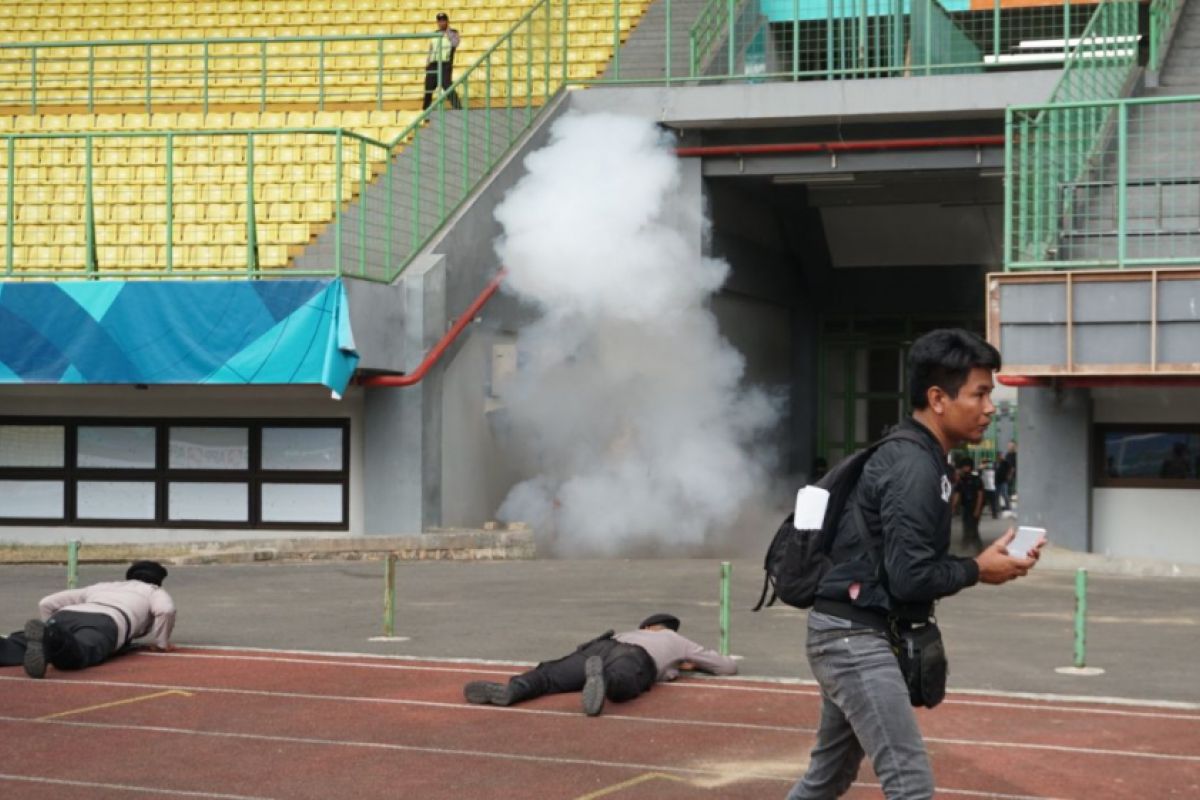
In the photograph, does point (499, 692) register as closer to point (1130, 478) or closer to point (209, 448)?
point (1130, 478)

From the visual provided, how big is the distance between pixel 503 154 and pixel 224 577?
25.4 ft

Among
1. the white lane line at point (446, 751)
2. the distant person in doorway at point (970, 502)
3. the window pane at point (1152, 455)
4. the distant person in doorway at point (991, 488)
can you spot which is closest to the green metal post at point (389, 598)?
the white lane line at point (446, 751)

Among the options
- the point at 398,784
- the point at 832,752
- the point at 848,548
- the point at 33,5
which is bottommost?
the point at 398,784

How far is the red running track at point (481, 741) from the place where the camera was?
803cm

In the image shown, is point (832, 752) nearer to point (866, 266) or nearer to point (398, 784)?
point (398, 784)

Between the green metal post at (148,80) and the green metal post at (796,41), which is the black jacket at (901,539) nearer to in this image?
the green metal post at (796,41)

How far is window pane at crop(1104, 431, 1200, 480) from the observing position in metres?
19.6

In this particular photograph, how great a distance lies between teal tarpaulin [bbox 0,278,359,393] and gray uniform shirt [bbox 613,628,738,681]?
924cm

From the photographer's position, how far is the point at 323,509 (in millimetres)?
21094

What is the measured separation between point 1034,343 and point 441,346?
23.1ft

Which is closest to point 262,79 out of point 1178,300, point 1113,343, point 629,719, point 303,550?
point 303,550

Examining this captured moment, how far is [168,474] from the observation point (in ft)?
70.8

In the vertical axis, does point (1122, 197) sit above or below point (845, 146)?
below

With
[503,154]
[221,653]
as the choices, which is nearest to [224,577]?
[221,653]
